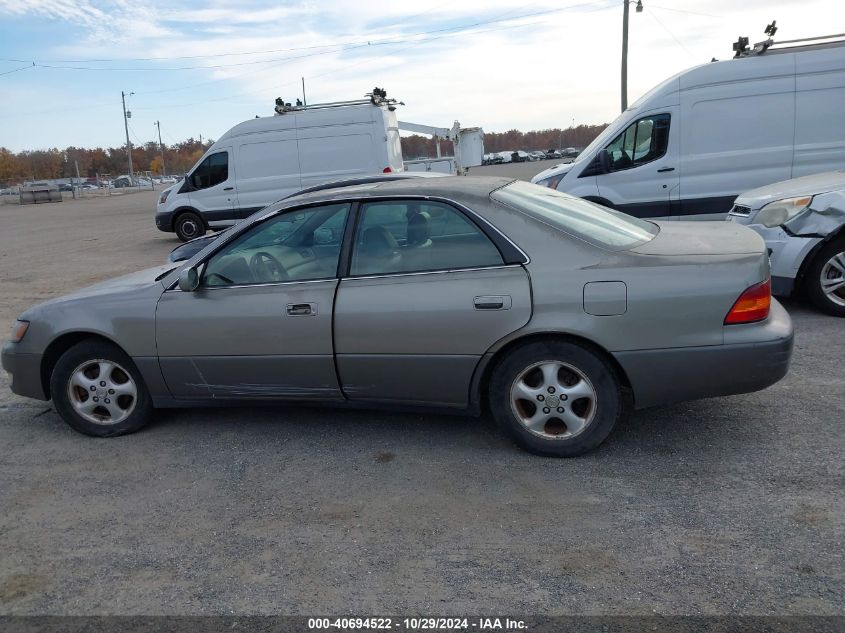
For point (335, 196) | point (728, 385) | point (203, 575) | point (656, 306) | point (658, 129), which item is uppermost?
point (658, 129)

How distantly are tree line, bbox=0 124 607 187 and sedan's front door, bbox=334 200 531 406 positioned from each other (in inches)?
2872

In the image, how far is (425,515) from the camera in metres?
3.37

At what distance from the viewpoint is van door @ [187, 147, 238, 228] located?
15.0 metres

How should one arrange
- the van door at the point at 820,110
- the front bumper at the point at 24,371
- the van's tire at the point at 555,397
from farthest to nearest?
the van door at the point at 820,110 → the front bumper at the point at 24,371 → the van's tire at the point at 555,397

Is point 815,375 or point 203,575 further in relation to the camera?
point 815,375

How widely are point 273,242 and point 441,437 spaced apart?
1.55 metres

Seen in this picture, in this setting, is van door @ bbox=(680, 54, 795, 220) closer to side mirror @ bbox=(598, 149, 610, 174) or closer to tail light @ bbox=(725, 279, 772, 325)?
side mirror @ bbox=(598, 149, 610, 174)

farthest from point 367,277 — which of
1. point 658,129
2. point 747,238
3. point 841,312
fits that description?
point 658,129

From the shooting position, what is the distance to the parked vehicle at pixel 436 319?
3605 millimetres

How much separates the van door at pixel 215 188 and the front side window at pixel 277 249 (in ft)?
36.9

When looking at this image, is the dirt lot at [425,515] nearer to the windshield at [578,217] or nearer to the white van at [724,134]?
the windshield at [578,217]

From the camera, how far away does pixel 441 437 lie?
14.0 feet

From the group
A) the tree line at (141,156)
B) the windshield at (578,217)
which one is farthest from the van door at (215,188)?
the tree line at (141,156)

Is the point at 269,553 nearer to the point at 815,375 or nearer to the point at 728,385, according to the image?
the point at 728,385
